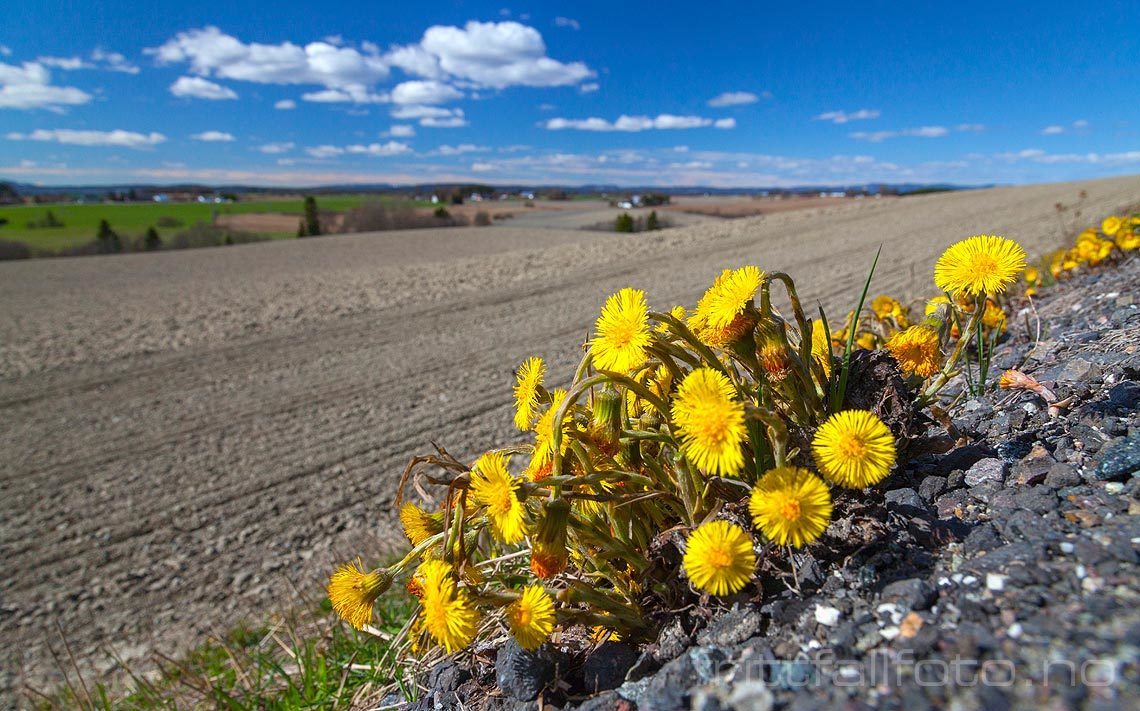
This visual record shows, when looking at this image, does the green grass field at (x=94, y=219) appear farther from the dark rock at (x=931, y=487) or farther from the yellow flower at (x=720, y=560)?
the dark rock at (x=931, y=487)

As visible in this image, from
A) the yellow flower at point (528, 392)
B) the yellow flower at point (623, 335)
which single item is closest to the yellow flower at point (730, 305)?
the yellow flower at point (623, 335)

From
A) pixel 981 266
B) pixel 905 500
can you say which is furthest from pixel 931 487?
pixel 981 266

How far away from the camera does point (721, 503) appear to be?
1229mm

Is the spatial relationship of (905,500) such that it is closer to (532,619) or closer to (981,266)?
(981,266)

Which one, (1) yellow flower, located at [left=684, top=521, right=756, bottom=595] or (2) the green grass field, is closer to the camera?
(1) yellow flower, located at [left=684, top=521, right=756, bottom=595]

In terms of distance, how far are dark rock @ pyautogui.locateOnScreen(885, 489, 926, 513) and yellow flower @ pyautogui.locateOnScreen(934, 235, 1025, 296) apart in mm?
449

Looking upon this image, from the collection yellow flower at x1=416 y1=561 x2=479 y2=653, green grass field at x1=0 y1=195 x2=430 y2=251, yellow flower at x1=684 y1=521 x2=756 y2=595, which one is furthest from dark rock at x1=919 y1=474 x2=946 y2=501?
green grass field at x1=0 y1=195 x2=430 y2=251

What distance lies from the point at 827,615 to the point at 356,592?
2.94 ft

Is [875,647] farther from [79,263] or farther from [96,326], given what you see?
[79,263]

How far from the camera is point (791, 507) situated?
1036 mm

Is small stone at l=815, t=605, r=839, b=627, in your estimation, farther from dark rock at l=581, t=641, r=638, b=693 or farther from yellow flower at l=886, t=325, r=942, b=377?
yellow flower at l=886, t=325, r=942, b=377

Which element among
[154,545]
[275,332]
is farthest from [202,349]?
[154,545]

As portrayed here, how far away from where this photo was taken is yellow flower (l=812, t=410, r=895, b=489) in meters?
1.09

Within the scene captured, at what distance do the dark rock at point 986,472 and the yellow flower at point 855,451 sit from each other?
1.29 ft
